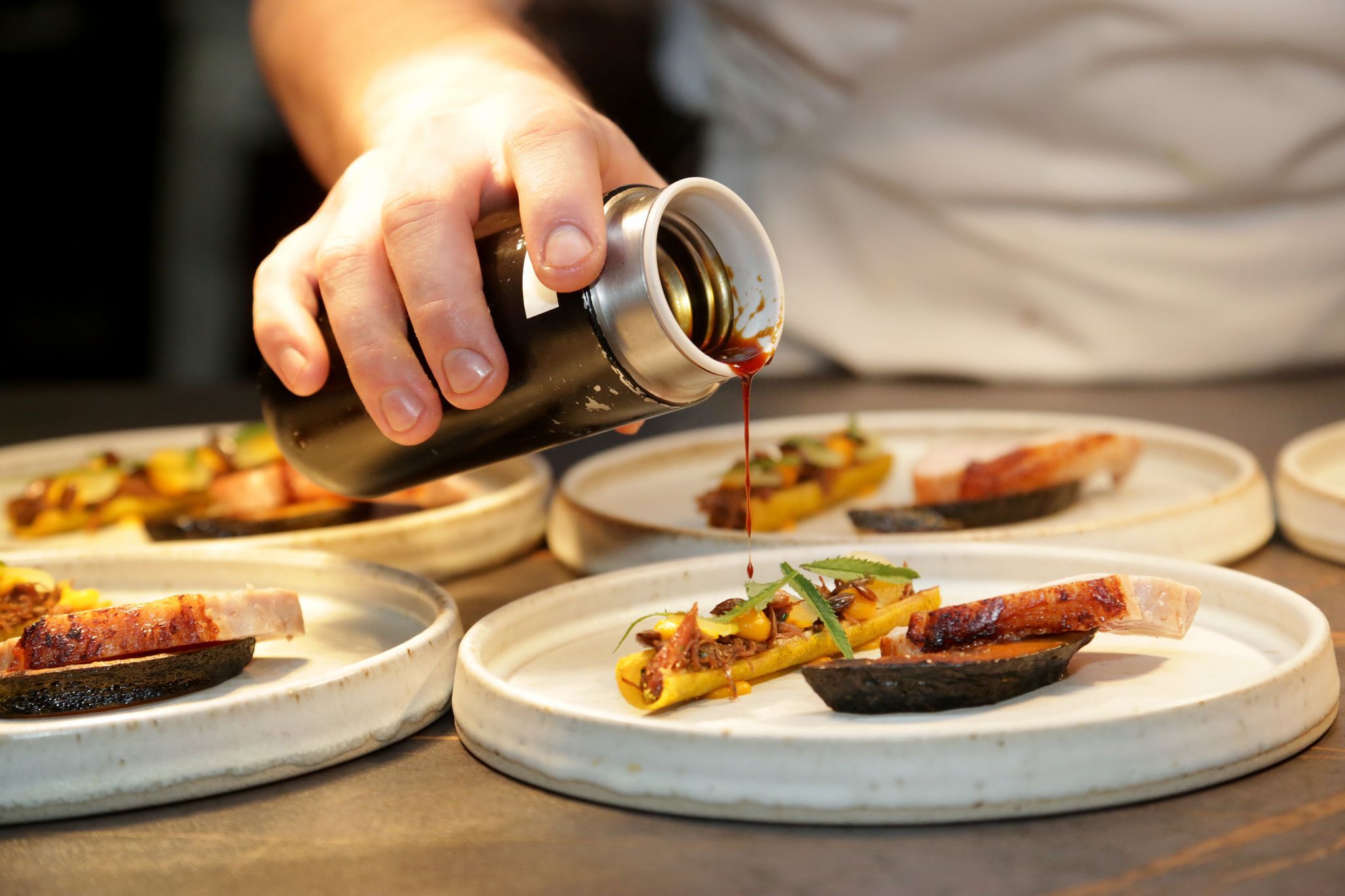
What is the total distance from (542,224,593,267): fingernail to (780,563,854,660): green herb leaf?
1.39 feet

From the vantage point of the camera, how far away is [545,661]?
1.62 meters

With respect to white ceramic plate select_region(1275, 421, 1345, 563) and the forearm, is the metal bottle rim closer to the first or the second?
the forearm

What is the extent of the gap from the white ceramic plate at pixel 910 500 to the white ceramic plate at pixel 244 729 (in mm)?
406

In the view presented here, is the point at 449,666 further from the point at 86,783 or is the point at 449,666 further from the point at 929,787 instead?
→ the point at 929,787

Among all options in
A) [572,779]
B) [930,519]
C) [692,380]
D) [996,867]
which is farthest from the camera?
[930,519]

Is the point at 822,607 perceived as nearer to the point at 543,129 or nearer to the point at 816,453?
the point at 543,129

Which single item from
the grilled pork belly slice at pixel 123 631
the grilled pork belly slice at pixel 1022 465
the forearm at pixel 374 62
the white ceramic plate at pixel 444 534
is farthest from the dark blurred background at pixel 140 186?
the grilled pork belly slice at pixel 123 631

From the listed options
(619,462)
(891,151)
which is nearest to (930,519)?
(619,462)

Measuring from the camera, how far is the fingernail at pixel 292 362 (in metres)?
1.67

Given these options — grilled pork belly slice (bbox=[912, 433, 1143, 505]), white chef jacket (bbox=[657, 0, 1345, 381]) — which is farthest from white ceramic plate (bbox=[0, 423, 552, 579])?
white chef jacket (bbox=[657, 0, 1345, 381])

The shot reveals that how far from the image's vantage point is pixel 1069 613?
1.41 m

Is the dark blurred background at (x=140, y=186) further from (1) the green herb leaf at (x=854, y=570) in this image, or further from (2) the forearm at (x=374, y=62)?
(1) the green herb leaf at (x=854, y=570)

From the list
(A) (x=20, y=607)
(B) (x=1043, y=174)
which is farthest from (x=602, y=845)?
(B) (x=1043, y=174)

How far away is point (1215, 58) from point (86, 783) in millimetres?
2900
